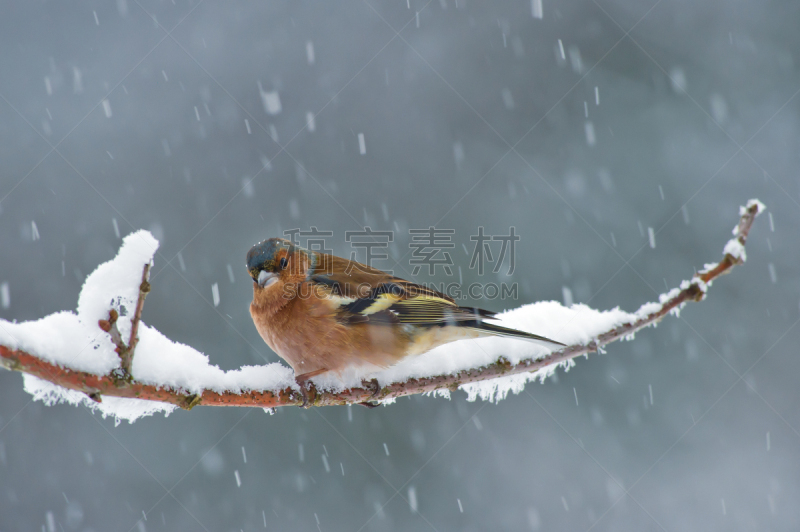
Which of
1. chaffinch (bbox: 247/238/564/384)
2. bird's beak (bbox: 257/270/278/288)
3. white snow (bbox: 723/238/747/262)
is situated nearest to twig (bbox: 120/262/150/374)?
chaffinch (bbox: 247/238/564/384)

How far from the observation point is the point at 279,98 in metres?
10.0

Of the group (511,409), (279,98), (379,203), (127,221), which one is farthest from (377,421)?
(279,98)

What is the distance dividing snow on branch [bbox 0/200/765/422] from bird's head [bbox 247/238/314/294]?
95 centimetres

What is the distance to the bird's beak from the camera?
3936mm

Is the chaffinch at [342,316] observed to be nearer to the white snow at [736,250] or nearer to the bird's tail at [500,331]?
the bird's tail at [500,331]

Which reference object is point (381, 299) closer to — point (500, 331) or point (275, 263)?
point (275, 263)

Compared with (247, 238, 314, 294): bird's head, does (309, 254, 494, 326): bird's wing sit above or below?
below

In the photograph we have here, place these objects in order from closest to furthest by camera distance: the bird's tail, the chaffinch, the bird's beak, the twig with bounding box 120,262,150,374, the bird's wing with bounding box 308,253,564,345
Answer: the twig with bounding box 120,262,150,374, the bird's tail, the chaffinch, the bird's wing with bounding box 308,253,564,345, the bird's beak

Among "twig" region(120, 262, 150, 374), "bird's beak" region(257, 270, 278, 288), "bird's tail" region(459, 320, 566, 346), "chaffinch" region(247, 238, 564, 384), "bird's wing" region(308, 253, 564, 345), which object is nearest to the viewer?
"twig" region(120, 262, 150, 374)

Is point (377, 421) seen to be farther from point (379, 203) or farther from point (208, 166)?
point (208, 166)

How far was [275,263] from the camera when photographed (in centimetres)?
403

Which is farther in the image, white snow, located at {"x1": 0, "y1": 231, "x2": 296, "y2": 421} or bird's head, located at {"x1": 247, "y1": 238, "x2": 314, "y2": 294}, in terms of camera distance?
bird's head, located at {"x1": 247, "y1": 238, "x2": 314, "y2": 294}

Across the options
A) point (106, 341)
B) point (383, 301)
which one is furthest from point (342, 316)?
point (106, 341)

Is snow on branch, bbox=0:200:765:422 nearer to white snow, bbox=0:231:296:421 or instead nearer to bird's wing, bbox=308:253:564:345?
white snow, bbox=0:231:296:421
